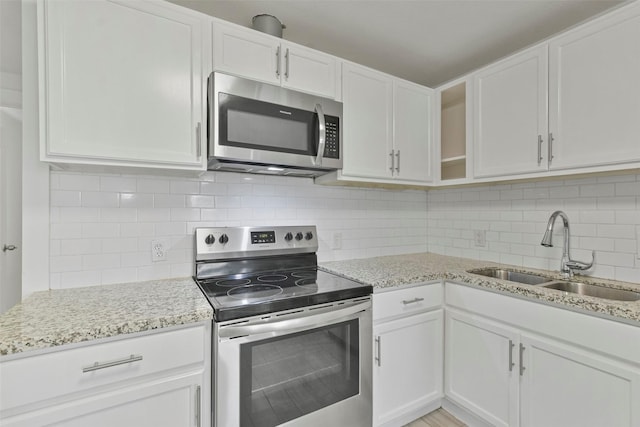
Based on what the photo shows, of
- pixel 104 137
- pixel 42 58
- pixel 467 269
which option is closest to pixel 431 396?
pixel 467 269

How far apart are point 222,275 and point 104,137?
33.9 inches

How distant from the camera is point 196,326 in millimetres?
1142

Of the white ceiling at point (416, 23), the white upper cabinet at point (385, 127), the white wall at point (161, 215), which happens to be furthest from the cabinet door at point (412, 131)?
the white wall at point (161, 215)

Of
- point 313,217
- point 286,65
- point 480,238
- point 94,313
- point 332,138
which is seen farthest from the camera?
point 480,238

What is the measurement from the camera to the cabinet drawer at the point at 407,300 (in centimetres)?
162

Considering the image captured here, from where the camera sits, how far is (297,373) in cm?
135

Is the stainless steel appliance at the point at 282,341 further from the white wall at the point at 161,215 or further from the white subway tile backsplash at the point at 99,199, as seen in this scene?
the white subway tile backsplash at the point at 99,199

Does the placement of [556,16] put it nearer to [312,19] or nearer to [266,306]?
[312,19]

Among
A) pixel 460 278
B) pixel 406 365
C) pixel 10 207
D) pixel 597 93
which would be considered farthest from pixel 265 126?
pixel 10 207

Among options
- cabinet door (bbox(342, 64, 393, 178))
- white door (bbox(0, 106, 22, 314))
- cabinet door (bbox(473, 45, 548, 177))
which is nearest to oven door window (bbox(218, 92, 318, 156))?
cabinet door (bbox(342, 64, 393, 178))

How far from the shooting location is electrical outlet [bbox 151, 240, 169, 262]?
1.61 metres

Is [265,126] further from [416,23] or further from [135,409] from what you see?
[135,409]

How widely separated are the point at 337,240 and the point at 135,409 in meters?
1.47

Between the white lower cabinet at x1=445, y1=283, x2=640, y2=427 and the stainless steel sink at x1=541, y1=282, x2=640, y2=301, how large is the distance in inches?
12.4
